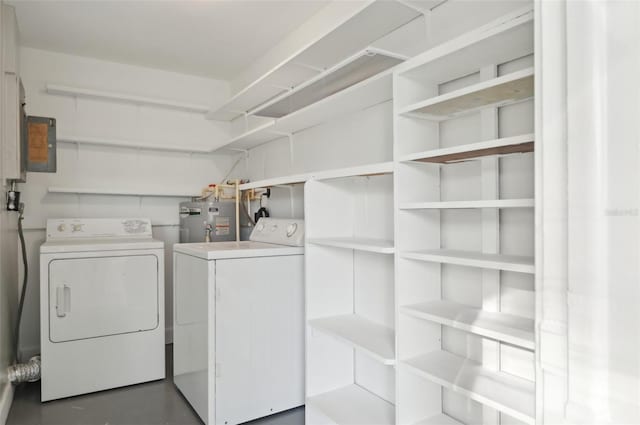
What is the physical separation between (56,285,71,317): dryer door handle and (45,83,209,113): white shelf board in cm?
157

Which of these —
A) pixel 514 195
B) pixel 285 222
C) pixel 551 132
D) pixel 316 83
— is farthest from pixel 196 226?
pixel 551 132


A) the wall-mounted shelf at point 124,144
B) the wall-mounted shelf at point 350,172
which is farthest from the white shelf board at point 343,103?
the wall-mounted shelf at point 124,144

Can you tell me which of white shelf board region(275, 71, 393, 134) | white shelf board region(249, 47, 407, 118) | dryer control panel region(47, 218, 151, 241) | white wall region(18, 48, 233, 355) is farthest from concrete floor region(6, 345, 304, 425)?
white shelf board region(249, 47, 407, 118)

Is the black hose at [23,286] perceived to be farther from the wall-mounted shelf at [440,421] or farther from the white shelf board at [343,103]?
the wall-mounted shelf at [440,421]

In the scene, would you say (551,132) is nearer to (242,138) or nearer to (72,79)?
(242,138)

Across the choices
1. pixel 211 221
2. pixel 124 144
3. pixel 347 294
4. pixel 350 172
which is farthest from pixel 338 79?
pixel 124 144

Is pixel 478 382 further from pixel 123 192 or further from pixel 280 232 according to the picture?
pixel 123 192

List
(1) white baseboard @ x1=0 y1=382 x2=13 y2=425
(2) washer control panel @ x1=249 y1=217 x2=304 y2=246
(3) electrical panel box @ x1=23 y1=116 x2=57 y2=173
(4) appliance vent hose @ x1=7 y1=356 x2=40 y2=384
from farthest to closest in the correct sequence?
(3) electrical panel box @ x1=23 y1=116 x2=57 y2=173, (4) appliance vent hose @ x1=7 y1=356 x2=40 y2=384, (2) washer control panel @ x1=249 y1=217 x2=304 y2=246, (1) white baseboard @ x1=0 y1=382 x2=13 y2=425

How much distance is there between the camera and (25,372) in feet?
8.44

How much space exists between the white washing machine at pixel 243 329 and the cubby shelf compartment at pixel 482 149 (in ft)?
3.47

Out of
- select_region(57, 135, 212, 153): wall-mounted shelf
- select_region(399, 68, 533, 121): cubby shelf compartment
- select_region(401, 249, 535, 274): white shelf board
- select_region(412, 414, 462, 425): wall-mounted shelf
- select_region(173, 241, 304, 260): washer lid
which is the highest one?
select_region(57, 135, 212, 153): wall-mounted shelf

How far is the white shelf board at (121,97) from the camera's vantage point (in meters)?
3.14

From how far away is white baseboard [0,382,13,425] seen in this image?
87.1 inches

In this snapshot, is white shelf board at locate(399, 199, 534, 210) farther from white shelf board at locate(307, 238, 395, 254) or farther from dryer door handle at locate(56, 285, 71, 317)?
dryer door handle at locate(56, 285, 71, 317)
